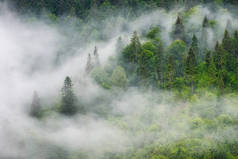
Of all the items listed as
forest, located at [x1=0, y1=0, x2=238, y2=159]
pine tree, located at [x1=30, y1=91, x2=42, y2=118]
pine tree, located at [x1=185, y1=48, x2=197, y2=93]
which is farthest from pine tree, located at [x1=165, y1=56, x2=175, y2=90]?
pine tree, located at [x1=30, y1=91, x2=42, y2=118]

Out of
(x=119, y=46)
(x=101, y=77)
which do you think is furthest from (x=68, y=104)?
(x=119, y=46)

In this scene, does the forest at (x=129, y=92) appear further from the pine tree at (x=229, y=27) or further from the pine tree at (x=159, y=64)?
the pine tree at (x=229, y=27)

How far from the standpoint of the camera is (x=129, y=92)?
323ft

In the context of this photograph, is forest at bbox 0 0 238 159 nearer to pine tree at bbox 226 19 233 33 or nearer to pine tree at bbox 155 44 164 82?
pine tree at bbox 155 44 164 82

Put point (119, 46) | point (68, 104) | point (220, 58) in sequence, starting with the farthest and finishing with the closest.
A: point (119, 46), point (220, 58), point (68, 104)

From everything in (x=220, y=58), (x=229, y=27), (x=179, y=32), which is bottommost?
(x=220, y=58)

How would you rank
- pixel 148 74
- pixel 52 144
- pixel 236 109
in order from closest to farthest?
pixel 236 109 < pixel 52 144 < pixel 148 74

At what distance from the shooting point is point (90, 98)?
9875 cm

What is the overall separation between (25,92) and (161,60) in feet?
178

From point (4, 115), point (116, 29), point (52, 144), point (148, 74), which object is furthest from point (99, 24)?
→ point (52, 144)

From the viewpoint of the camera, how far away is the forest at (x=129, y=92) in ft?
267

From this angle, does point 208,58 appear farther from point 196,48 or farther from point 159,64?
point 159,64

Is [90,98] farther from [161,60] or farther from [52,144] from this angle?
[161,60]

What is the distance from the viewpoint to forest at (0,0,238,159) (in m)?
81.3
